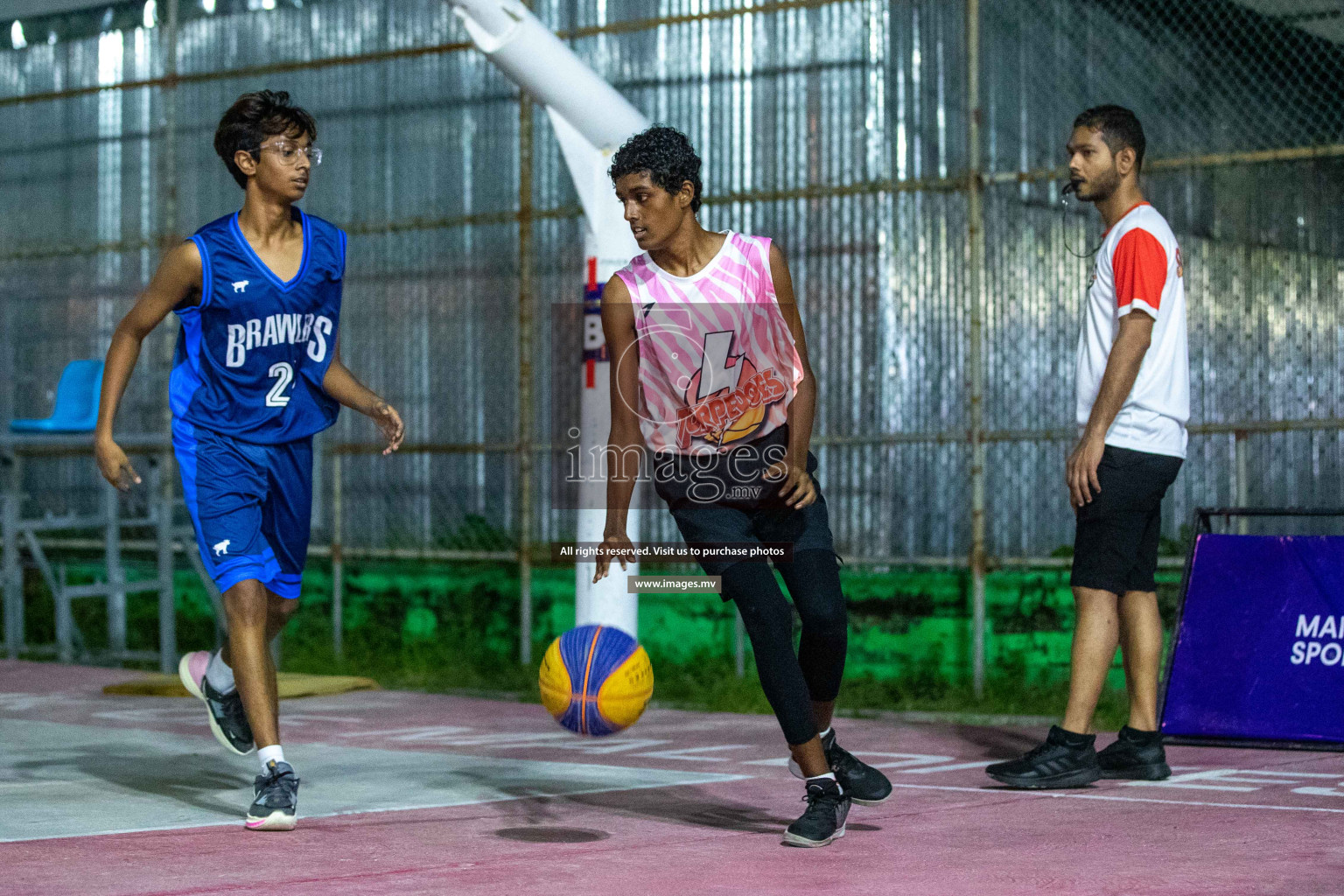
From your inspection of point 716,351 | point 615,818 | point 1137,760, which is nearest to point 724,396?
point 716,351

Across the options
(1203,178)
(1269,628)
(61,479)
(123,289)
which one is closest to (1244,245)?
(1203,178)

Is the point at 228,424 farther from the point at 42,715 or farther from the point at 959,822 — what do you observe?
the point at 42,715

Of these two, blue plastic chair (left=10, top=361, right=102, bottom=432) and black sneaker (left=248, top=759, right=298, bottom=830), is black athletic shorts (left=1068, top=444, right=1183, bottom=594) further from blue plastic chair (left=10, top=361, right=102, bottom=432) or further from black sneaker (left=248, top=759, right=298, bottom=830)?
blue plastic chair (left=10, top=361, right=102, bottom=432)

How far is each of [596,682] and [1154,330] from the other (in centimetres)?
256

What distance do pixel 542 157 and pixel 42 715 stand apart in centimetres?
460

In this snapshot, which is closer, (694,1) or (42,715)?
(42,715)

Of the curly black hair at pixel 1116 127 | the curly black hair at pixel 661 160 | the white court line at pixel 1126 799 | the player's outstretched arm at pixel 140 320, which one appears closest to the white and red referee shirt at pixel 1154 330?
the curly black hair at pixel 1116 127

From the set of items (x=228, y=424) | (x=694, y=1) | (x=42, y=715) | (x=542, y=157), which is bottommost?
(x=42, y=715)

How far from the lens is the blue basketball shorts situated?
221 inches

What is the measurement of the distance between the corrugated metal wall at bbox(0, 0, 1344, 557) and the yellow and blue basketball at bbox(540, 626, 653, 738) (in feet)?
10.1

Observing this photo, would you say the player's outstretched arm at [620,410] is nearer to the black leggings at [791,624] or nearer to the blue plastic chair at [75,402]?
the black leggings at [791,624]

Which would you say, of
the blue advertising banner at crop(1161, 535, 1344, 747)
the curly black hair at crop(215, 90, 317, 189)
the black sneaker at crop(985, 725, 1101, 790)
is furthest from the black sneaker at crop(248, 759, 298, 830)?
the blue advertising banner at crop(1161, 535, 1344, 747)

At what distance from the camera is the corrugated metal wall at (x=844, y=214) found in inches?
361

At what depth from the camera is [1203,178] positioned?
9180 millimetres
